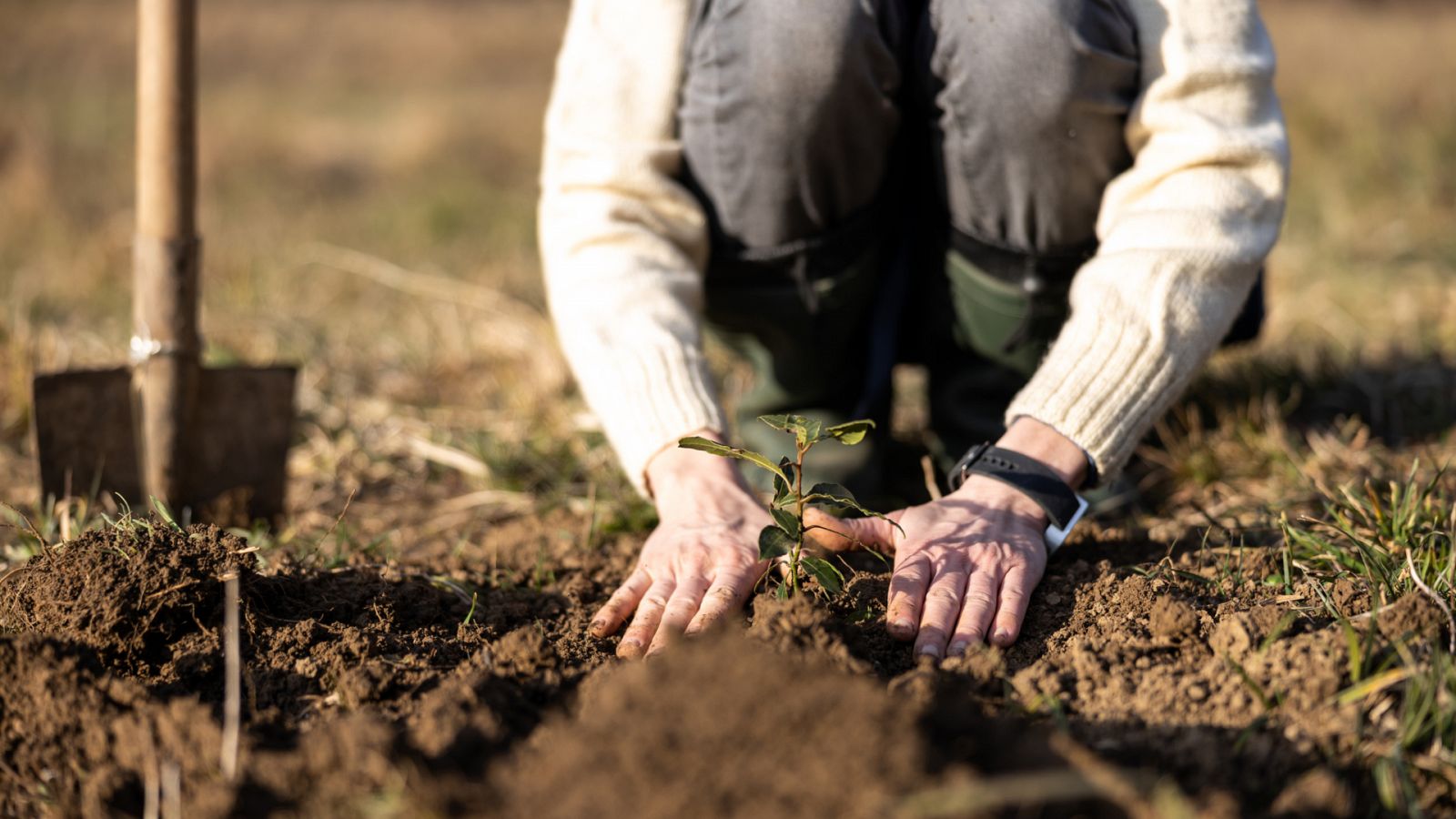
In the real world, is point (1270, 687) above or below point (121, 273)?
above

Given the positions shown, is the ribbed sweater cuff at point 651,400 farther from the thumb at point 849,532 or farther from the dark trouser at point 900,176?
the dark trouser at point 900,176

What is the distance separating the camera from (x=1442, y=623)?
128 cm

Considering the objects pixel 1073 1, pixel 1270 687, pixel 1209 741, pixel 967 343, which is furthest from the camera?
pixel 967 343

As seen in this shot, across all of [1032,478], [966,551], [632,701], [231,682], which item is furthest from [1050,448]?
[231,682]

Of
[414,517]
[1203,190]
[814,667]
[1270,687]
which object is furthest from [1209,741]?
[414,517]

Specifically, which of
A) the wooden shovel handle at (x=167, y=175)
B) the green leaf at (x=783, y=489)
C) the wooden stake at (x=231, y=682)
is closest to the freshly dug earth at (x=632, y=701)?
A: the wooden stake at (x=231, y=682)

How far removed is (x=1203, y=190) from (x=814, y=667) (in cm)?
101

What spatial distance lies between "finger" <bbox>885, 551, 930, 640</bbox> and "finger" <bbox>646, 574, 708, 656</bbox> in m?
0.23

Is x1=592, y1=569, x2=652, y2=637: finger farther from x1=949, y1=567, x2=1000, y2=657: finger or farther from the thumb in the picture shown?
x1=949, y1=567, x2=1000, y2=657: finger

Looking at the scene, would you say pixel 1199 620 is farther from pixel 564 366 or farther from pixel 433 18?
pixel 433 18

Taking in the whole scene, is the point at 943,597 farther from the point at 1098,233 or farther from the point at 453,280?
the point at 453,280

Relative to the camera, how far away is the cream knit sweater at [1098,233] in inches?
65.5

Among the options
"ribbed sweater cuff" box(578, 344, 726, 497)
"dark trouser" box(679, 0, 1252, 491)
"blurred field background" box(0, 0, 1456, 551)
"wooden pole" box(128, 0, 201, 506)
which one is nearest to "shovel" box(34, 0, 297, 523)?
"wooden pole" box(128, 0, 201, 506)

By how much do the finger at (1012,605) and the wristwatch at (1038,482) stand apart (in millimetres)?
118
